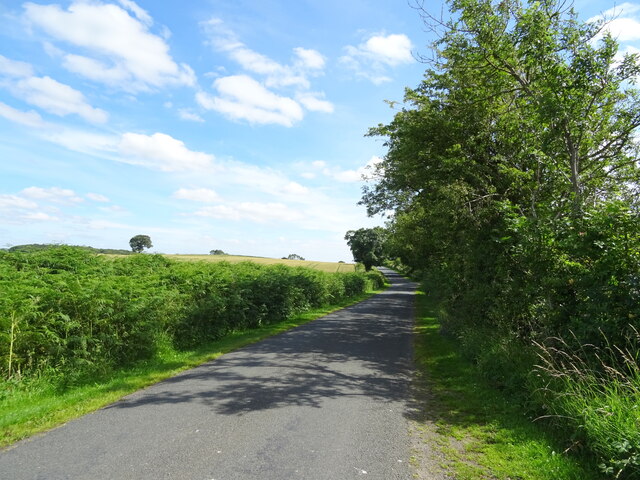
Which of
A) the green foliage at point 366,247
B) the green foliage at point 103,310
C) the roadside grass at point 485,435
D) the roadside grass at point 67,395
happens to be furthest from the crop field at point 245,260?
the green foliage at point 366,247

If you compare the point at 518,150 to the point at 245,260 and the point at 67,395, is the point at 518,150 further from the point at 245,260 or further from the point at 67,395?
the point at 245,260

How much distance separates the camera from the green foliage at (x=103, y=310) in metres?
6.82

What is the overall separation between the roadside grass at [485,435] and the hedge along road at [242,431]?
0.49 metres

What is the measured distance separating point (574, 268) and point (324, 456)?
16.7 feet

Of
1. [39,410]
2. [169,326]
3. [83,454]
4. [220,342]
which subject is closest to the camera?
[83,454]

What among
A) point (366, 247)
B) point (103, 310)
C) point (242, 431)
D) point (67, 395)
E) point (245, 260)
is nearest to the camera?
point (242, 431)

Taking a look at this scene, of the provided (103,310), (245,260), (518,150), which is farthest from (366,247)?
(103,310)

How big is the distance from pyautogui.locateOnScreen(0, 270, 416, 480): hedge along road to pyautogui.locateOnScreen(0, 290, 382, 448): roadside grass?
0.28 meters

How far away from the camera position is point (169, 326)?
10352mm

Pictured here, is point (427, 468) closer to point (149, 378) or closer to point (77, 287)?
point (149, 378)

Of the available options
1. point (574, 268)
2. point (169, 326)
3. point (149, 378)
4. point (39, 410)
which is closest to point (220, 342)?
point (169, 326)

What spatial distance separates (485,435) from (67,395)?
6.55m

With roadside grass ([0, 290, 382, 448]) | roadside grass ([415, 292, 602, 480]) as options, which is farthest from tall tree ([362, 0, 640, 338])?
roadside grass ([0, 290, 382, 448])

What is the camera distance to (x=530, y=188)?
31.1ft
